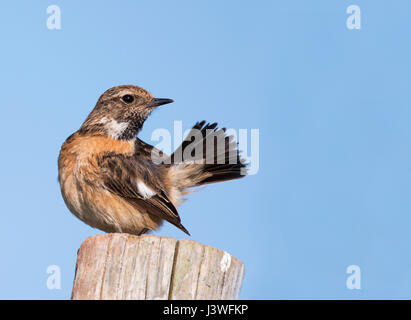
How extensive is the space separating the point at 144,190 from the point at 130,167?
0.35 m

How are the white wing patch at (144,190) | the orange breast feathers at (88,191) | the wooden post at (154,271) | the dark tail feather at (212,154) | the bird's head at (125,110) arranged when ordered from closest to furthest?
the wooden post at (154,271) < the orange breast feathers at (88,191) < the white wing patch at (144,190) < the bird's head at (125,110) < the dark tail feather at (212,154)

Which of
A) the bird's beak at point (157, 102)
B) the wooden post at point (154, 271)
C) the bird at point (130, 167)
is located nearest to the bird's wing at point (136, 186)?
the bird at point (130, 167)

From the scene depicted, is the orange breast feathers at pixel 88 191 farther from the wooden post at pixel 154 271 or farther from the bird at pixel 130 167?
the wooden post at pixel 154 271

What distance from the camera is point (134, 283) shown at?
458 centimetres

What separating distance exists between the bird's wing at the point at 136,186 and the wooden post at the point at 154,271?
2.17 meters

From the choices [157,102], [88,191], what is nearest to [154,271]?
[88,191]

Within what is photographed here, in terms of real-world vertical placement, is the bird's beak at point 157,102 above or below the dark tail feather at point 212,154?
above

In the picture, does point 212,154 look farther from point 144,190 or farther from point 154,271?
point 154,271

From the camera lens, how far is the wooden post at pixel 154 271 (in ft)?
15.0

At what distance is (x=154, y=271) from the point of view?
464cm

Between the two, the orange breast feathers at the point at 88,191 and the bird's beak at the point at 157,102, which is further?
the bird's beak at the point at 157,102
